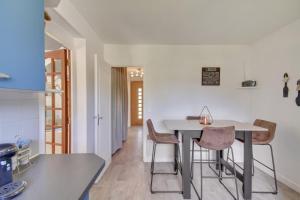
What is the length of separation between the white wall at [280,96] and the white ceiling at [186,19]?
0.25m

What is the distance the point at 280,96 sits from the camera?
118 inches

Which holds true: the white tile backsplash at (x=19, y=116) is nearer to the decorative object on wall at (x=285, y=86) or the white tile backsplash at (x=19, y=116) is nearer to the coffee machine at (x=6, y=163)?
the coffee machine at (x=6, y=163)

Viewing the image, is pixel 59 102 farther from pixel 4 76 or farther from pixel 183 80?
pixel 183 80

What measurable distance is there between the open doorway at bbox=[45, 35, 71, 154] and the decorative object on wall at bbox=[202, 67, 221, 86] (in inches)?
104

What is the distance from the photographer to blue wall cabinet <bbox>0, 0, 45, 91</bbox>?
0.78m

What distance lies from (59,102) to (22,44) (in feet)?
6.48

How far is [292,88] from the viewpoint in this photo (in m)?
2.79

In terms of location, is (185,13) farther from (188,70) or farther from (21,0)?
(21,0)

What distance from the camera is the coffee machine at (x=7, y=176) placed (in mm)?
800

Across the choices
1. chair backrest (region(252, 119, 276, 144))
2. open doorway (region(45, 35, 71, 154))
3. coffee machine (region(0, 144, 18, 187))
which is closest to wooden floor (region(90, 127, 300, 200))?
chair backrest (region(252, 119, 276, 144))

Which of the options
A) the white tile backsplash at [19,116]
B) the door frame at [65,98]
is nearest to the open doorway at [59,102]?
the door frame at [65,98]

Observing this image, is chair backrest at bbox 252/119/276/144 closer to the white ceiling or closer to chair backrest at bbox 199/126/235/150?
chair backrest at bbox 199/126/235/150

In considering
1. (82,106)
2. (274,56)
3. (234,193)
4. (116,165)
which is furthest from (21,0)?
(274,56)

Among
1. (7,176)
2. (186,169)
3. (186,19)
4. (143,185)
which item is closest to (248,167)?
(186,169)
